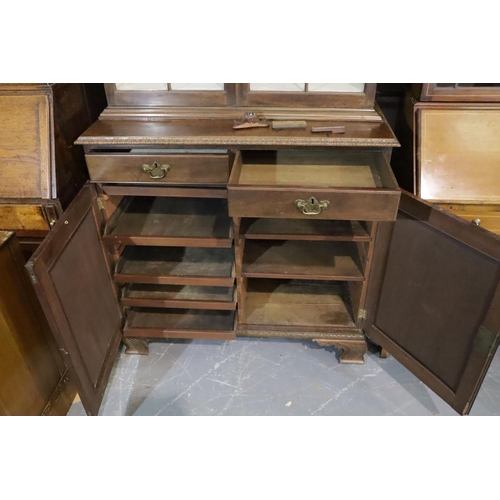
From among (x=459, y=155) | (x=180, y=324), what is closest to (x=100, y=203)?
(x=180, y=324)

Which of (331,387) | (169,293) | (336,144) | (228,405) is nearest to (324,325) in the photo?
(331,387)

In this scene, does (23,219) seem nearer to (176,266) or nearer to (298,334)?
(176,266)

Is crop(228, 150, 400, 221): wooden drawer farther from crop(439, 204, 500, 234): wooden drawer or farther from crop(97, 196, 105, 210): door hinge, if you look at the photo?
crop(97, 196, 105, 210): door hinge

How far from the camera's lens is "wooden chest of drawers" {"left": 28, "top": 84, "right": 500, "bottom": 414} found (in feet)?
3.82

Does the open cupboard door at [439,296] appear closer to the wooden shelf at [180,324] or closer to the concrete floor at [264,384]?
the concrete floor at [264,384]

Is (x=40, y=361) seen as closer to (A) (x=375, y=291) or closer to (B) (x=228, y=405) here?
(B) (x=228, y=405)

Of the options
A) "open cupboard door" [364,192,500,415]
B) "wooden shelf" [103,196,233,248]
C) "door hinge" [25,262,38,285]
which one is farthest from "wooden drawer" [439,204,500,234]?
"door hinge" [25,262,38,285]

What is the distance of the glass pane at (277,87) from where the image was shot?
1.39 metres

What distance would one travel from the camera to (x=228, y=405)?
5.16 feet

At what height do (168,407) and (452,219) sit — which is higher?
(452,219)

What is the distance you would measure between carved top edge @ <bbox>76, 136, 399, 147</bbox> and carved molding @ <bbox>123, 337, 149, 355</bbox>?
83 cm

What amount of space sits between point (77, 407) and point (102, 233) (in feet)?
2.29

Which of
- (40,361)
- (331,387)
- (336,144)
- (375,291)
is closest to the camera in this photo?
(336,144)

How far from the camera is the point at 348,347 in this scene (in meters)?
1.68
